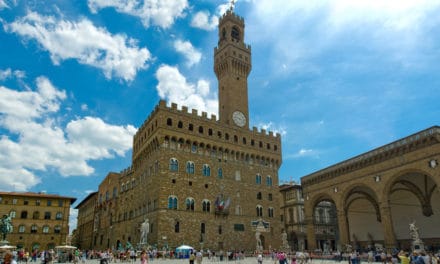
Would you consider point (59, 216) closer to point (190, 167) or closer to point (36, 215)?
point (36, 215)

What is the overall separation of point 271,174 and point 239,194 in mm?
7050

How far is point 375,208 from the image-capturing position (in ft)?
129

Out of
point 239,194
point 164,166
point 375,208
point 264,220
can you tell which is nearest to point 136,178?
point 164,166

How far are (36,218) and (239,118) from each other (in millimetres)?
40260

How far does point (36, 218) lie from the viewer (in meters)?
58.6

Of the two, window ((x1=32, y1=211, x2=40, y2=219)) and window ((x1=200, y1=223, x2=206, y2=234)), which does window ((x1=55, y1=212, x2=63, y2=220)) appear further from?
window ((x1=200, y1=223, x2=206, y2=234))

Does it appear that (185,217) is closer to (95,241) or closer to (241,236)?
(241,236)

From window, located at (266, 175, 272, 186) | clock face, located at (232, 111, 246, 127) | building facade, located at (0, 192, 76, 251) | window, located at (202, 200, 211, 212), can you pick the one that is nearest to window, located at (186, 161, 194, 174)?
window, located at (202, 200, 211, 212)

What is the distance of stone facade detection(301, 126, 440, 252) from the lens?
1105 inches

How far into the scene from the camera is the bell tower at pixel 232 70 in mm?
47406

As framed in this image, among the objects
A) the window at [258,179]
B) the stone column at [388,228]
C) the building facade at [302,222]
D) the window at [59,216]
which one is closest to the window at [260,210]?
the window at [258,179]

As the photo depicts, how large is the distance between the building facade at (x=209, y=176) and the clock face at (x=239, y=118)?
144mm

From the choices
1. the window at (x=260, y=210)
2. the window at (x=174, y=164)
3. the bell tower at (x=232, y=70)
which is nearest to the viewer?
the window at (x=174, y=164)

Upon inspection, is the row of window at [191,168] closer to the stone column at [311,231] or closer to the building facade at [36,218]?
the stone column at [311,231]
